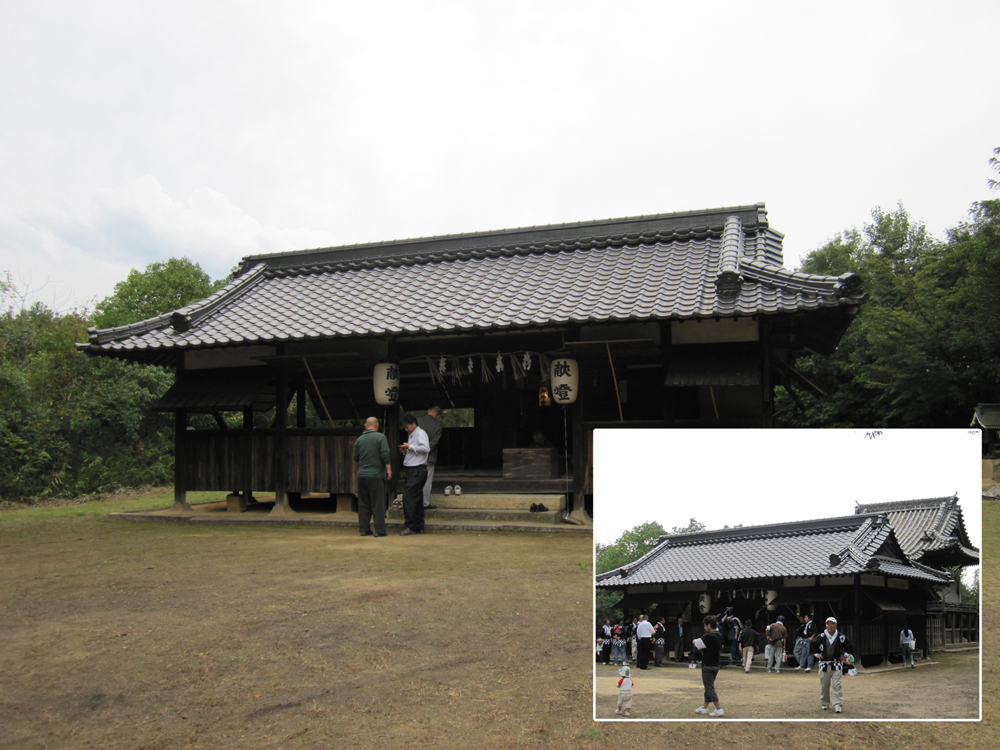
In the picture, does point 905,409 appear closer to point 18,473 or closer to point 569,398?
point 569,398

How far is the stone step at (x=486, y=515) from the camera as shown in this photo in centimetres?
968

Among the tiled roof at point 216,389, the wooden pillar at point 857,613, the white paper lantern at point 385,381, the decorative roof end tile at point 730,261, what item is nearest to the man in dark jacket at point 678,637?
the wooden pillar at point 857,613

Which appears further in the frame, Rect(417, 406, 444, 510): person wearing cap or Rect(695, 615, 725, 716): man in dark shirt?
Rect(417, 406, 444, 510): person wearing cap

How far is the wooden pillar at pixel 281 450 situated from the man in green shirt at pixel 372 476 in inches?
93.2

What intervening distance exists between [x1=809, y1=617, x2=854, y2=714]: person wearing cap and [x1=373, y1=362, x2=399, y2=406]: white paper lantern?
856 centimetres

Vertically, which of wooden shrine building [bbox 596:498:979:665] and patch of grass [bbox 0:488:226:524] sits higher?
wooden shrine building [bbox 596:498:979:665]

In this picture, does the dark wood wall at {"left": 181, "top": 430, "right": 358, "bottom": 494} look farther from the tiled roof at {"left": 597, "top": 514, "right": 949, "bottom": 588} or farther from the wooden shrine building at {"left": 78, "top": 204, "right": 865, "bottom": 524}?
the tiled roof at {"left": 597, "top": 514, "right": 949, "bottom": 588}

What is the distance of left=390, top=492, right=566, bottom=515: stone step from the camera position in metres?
9.95

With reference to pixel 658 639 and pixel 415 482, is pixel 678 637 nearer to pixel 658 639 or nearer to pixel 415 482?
pixel 658 639

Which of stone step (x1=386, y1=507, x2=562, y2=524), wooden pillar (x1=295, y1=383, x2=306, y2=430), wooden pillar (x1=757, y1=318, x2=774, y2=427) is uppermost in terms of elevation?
wooden pillar (x1=757, y1=318, x2=774, y2=427)

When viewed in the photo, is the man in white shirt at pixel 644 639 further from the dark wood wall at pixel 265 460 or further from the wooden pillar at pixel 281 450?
the wooden pillar at pixel 281 450

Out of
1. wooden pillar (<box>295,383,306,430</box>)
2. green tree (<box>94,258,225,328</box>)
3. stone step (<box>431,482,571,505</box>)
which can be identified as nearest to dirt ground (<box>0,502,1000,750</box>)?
stone step (<box>431,482,571,505</box>)

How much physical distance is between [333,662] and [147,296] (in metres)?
30.2

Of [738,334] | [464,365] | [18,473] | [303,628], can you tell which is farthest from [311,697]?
[18,473]
